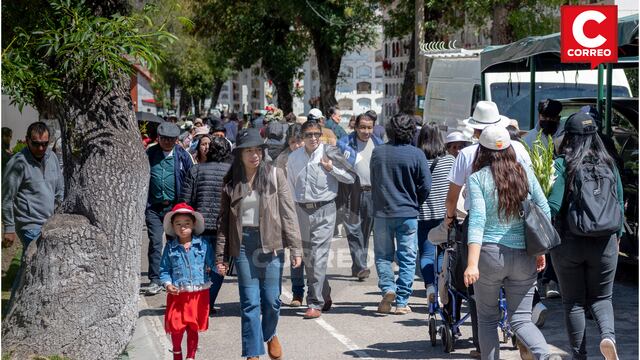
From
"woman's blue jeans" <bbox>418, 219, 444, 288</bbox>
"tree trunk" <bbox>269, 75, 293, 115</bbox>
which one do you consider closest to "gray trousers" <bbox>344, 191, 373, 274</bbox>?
"woman's blue jeans" <bbox>418, 219, 444, 288</bbox>

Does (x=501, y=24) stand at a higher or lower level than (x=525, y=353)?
higher

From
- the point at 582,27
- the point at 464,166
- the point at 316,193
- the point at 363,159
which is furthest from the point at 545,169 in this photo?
the point at 582,27

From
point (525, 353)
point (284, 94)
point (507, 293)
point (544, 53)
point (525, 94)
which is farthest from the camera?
point (284, 94)

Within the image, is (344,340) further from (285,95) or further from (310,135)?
(285,95)

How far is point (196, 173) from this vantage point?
974cm

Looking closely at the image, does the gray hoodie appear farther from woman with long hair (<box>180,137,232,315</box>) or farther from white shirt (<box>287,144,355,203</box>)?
white shirt (<box>287,144,355,203</box>)

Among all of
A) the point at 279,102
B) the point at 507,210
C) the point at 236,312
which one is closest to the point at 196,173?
the point at 236,312

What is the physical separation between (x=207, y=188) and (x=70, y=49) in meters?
3.00

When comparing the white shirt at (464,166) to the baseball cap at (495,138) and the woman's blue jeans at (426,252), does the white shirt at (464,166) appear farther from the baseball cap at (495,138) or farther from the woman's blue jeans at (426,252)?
the woman's blue jeans at (426,252)

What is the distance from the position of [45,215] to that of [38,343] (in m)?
2.70

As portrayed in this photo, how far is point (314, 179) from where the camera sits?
9953mm

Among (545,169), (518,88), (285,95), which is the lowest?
(285,95)

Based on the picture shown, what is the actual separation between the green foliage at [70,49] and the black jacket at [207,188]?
8.08 feet

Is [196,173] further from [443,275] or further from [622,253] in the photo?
[622,253]
